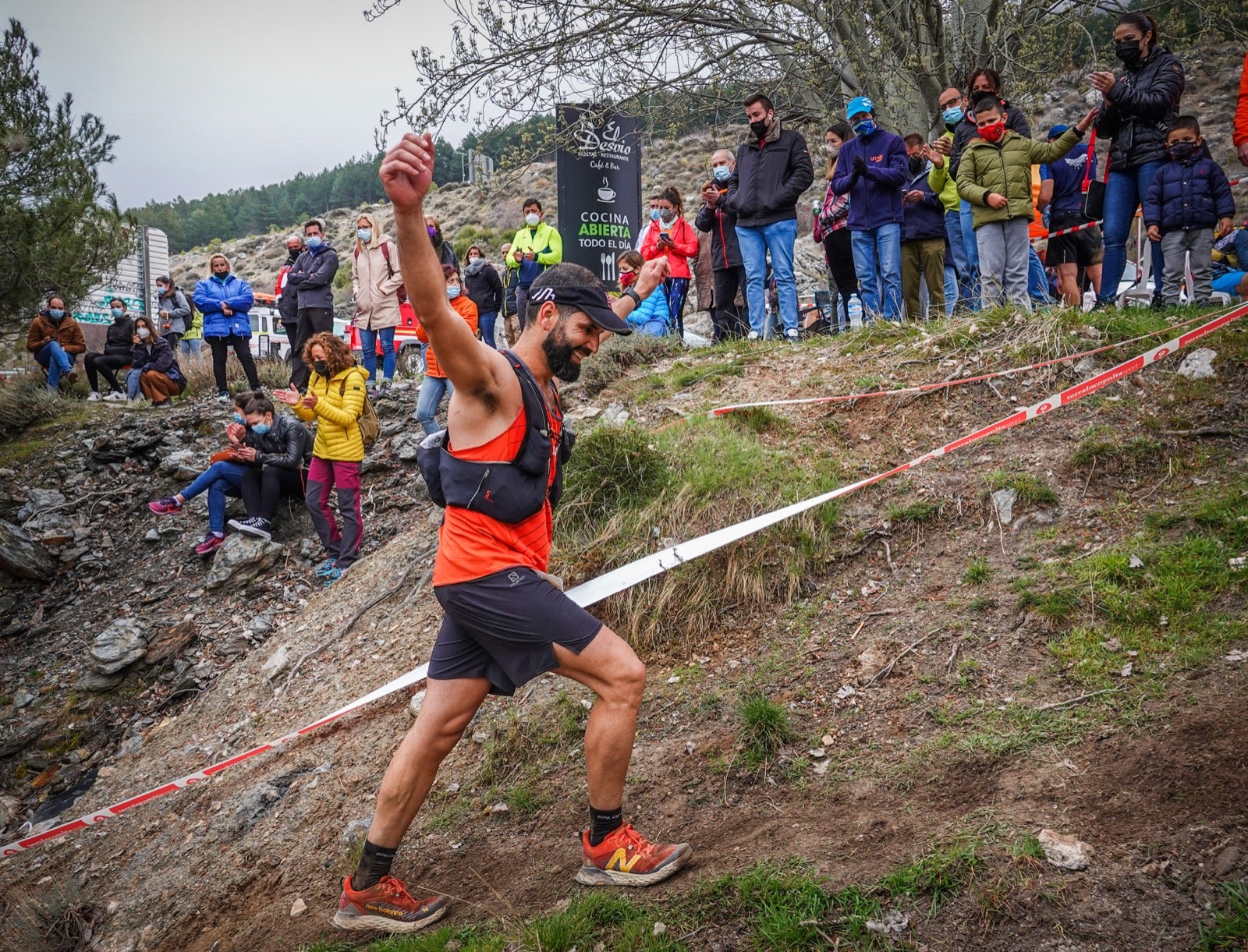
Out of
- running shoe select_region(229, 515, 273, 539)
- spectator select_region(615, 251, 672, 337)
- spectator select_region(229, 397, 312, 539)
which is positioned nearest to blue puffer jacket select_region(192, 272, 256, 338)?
spectator select_region(229, 397, 312, 539)

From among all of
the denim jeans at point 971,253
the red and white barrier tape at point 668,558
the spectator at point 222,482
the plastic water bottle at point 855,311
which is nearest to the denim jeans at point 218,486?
the spectator at point 222,482

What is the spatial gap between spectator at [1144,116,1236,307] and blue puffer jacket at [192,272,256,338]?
399 inches

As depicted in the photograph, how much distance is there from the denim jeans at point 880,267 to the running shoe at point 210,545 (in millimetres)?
6945

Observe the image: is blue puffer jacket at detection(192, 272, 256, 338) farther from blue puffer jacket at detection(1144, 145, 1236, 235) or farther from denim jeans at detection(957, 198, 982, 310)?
blue puffer jacket at detection(1144, 145, 1236, 235)

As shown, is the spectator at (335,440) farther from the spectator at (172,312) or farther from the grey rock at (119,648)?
the spectator at (172,312)

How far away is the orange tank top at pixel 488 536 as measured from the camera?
335 cm

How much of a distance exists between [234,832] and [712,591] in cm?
318

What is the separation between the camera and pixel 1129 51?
6887 millimetres

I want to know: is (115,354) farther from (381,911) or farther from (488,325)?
(381,911)

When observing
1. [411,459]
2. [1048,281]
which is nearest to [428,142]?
[411,459]

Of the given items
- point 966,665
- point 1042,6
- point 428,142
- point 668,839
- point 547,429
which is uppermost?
point 1042,6

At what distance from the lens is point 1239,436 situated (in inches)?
213

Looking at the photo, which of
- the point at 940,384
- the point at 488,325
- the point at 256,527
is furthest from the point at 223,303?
the point at 940,384

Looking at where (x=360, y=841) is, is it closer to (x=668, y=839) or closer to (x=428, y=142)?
(x=668, y=839)
